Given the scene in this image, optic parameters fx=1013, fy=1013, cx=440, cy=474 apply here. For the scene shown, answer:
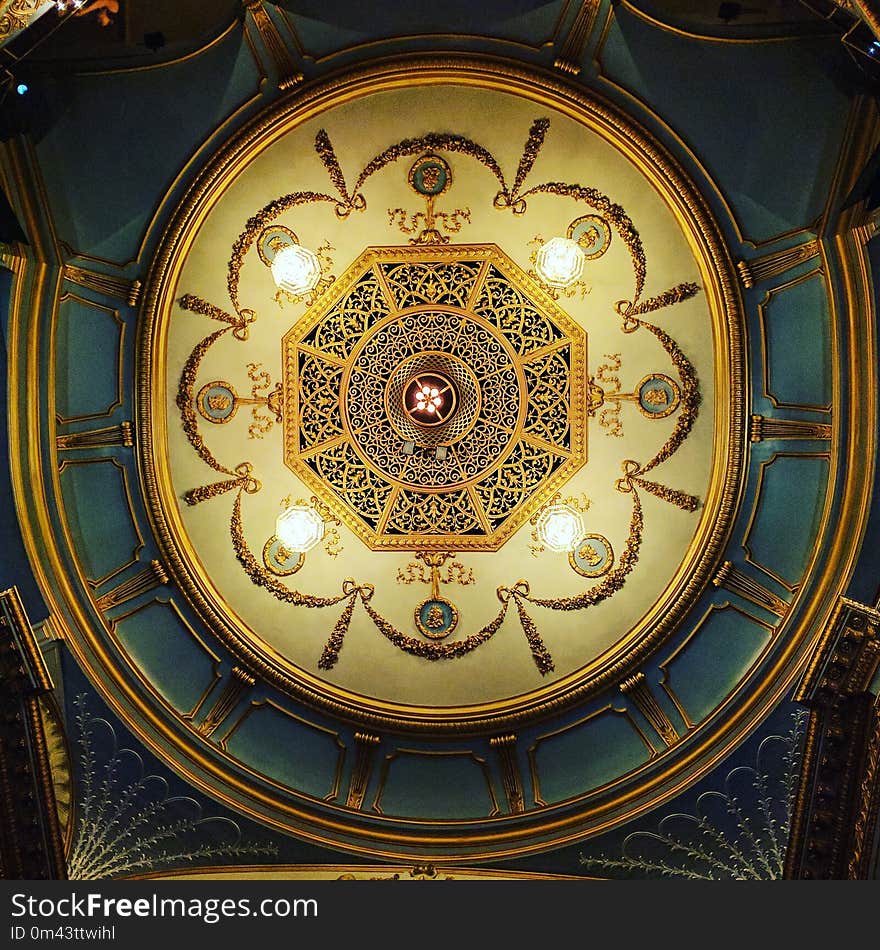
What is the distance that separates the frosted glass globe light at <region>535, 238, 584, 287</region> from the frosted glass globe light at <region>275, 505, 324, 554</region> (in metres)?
3.41

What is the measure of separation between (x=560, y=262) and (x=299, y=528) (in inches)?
150

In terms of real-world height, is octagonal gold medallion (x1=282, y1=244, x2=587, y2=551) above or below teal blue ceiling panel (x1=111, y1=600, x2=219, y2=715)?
above

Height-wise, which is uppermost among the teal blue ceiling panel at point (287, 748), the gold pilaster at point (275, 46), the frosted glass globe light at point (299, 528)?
the gold pilaster at point (275, 46)

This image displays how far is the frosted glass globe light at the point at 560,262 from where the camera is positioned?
1002 cm

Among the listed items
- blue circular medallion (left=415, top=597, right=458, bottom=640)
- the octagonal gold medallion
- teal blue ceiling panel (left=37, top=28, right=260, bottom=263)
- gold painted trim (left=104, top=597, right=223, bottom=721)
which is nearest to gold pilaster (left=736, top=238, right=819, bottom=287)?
the octagonal gold medallion

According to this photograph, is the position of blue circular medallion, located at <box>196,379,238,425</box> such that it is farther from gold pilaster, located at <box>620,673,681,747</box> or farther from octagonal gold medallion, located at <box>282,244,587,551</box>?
gold pilaster, located at <box>620,673,681,747</box>

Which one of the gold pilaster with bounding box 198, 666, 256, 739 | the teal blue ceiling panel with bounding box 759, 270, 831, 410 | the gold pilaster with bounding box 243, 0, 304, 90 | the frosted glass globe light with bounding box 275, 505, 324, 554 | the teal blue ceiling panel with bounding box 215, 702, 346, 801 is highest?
the gold pilaster with bounding box 243, 0, 304, 90

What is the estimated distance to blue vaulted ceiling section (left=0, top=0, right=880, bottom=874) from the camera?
891 cm

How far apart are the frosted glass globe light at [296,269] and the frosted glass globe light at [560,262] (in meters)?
2.25

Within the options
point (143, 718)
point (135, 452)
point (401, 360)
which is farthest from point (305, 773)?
point (401, 360)

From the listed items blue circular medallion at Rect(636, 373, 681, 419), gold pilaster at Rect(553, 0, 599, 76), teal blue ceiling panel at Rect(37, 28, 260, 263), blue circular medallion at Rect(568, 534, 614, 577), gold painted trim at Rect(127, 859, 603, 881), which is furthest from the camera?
blue circular medallion at Rect(568, 534, 614, 577)

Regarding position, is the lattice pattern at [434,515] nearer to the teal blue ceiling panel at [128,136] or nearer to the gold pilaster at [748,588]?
the gold pilaster at [748,588]

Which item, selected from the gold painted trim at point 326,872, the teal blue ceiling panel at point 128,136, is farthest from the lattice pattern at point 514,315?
the gold painted trim at point 326,872

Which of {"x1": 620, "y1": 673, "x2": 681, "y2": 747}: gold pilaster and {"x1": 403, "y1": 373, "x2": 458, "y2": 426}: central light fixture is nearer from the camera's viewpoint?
{"x1": 620, "y1": 673, "x2": 681, "y2": 747}: gold pilaster
